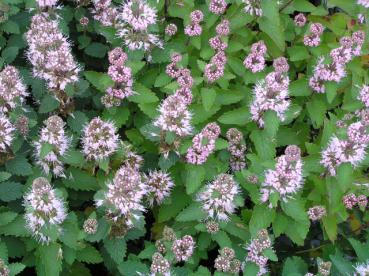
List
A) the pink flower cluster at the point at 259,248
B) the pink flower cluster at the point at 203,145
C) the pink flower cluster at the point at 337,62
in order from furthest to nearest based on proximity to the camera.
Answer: the pink flower cluster at the point at 337,62, the pink flower cluster at the point at 203,145, the pink flower cluster at the point at 259,248

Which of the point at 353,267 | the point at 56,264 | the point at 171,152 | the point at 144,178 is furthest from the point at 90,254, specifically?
Answer: the point at 353,267

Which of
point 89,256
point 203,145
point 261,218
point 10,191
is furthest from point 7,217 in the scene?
point 261,218

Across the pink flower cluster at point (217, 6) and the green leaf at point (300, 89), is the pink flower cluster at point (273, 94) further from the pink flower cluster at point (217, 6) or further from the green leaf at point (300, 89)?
the pink flower cluster at point (217, 6)

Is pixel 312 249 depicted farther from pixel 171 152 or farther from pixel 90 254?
pixel 90 254

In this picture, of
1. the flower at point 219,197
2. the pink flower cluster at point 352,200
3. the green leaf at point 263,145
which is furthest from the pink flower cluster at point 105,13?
the pink flower cluster at point 352,200

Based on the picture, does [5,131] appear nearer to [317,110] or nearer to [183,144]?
[183,144]
